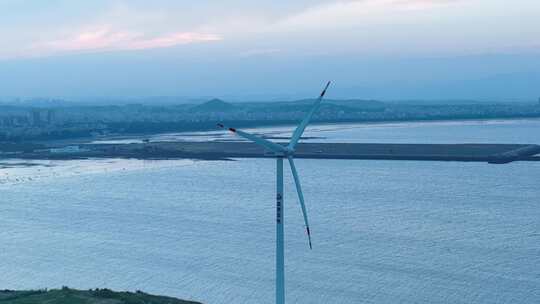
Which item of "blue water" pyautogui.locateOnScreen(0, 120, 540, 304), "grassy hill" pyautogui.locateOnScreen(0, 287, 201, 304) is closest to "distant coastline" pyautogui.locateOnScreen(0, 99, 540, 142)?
"blue water" pyautogui.locateOnScreen(0, 120, 540, 304)

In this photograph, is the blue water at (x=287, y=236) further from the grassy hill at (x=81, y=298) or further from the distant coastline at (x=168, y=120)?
the distant coastline at (x=168, y=120)

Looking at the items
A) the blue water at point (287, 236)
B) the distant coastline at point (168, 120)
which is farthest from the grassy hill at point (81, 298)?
the distant coastline at point (168, 120)

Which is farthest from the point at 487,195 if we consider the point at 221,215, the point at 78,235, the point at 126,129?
the point at 126,129

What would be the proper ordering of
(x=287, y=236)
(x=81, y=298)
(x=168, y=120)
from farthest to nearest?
1. (x=168, y=120)
2. (x=287, y=236)
3. (x=81, y=298)

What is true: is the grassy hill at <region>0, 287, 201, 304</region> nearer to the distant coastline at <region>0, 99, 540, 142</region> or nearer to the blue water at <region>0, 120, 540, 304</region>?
the blue water at <region>0, 120, 540, 304</region>

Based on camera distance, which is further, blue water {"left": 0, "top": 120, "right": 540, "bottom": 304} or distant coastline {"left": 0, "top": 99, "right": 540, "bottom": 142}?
distant coastline {"left": 0, "top": 99, "right": 540, "bottom": 142}

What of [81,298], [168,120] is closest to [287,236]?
[81,298]

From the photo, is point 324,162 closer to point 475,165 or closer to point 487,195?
point 475,165

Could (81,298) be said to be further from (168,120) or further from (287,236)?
(168,120)
